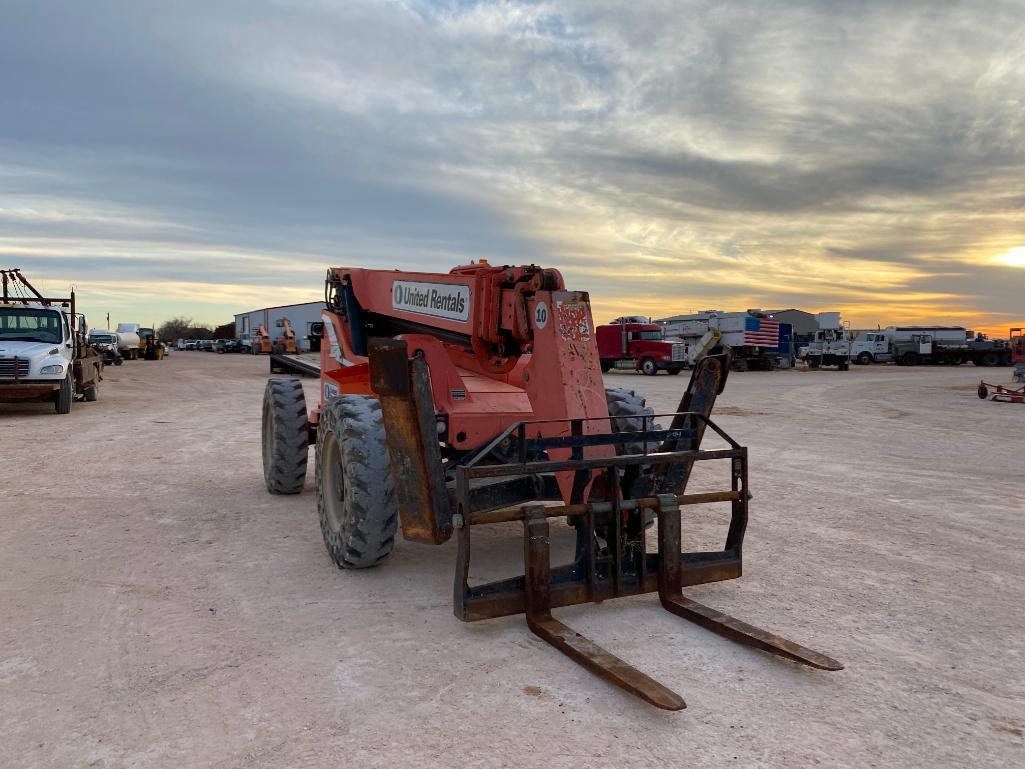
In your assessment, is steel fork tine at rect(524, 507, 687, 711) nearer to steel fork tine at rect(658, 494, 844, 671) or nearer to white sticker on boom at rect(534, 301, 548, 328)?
steel fork tine at rect(658, 494, 844, 671)

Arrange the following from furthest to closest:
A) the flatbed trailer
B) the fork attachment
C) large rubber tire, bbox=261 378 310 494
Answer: the flatbed trailer → large rubber tire, bbox=261 378 310 494 → the fork attachment

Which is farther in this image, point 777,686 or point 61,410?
point 61,410

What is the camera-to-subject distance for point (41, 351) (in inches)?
583

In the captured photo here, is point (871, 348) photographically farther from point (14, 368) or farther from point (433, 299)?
point (433, 299)

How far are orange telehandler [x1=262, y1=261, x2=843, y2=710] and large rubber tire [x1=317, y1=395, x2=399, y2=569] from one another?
11 mm

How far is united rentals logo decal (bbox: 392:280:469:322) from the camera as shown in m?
5.71

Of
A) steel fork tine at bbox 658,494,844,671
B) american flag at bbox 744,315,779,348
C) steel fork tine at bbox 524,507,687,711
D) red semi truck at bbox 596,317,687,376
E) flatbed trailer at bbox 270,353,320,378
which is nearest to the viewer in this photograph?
steel fork tine at bbox 524,507,687,711

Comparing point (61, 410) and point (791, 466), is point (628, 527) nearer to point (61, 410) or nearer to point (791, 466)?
point (791, 466)

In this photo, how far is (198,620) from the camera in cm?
436

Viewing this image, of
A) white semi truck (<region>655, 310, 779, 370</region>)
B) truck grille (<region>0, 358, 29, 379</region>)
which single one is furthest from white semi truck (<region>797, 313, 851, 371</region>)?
truck grille (<region>0, 358, 29, 379</region>)

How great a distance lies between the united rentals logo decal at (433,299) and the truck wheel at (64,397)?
11567 mm

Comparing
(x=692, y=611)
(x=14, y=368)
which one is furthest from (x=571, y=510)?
(x=14, y=368)

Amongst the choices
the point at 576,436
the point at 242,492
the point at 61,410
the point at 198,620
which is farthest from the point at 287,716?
the point at 61,410

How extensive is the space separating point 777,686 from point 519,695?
1201 millimetres
